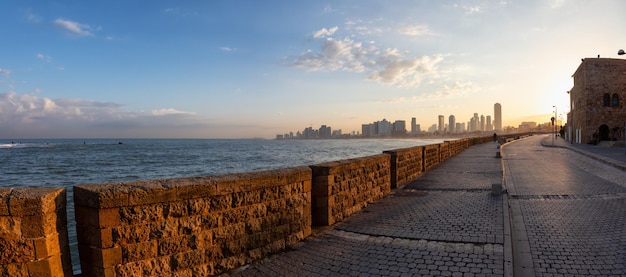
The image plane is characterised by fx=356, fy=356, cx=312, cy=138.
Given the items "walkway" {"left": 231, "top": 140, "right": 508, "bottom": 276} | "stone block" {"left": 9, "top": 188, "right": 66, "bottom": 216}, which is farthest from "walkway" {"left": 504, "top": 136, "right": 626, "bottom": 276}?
"stone block" {"left": 9, "top": 188, "right": 66, "bottom": 216}

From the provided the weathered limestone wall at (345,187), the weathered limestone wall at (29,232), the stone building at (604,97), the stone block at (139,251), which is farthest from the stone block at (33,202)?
the stone building at (604,97)

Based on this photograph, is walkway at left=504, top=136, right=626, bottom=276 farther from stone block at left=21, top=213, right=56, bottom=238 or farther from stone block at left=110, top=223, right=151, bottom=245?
stone block at left=21, top=213, right=56, bottom=238

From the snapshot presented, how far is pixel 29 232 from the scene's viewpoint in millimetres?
3318

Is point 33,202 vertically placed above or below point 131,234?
above

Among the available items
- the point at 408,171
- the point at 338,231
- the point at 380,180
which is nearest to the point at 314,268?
the point at 338,231

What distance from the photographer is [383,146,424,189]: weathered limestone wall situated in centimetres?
1135

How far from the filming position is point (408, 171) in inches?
512

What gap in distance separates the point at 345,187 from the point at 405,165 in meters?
5.61

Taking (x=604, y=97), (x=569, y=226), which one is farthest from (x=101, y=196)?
(x=604, y=97)

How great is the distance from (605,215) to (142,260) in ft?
29.0

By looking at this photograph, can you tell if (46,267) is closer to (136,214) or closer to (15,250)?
(15,250)

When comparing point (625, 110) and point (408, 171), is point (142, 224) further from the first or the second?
point (625, 110)

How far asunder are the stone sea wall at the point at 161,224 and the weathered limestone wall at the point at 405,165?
5.62m

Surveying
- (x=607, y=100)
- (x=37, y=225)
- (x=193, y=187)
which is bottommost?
(x=37, y=225)
